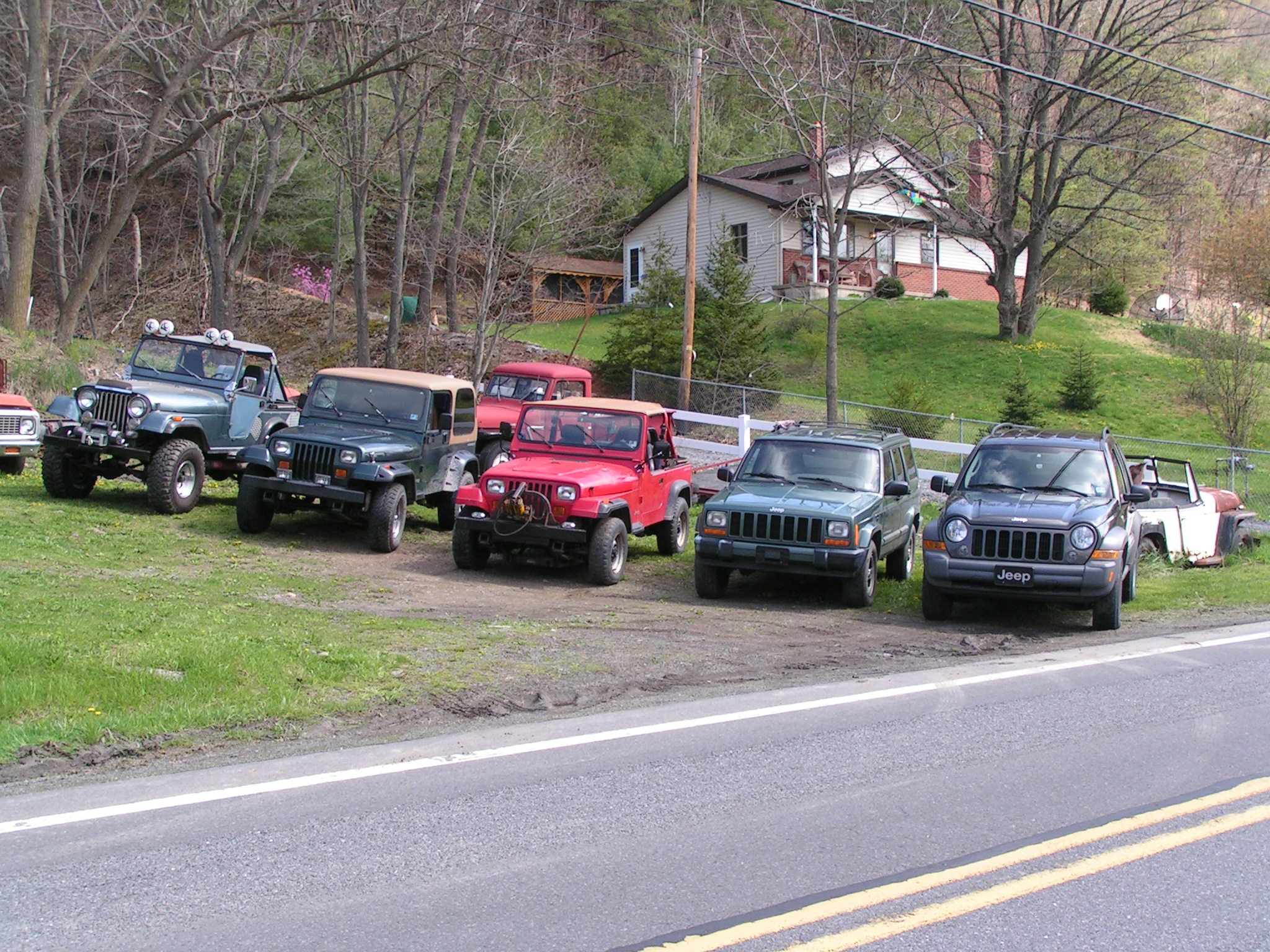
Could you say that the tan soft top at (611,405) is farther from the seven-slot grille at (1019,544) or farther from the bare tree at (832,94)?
the bare tree at (832,94)

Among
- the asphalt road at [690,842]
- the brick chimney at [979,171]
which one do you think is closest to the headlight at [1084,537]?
the asphalt road at [690,842]

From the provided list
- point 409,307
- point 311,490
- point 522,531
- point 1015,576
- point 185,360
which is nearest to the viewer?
point 1015,576

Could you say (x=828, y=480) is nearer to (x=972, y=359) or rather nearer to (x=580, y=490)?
(x=580, y=490)

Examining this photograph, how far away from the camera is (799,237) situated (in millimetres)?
42656

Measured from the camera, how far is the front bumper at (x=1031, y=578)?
10773mm

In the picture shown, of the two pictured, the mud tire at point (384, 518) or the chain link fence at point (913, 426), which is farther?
the chain link fence at point (913, 426)

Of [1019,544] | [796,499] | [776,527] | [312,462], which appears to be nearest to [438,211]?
[312,462]

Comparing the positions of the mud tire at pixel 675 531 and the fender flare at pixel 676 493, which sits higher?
the fender flare at pixel 676 493

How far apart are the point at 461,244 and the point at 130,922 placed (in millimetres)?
30787

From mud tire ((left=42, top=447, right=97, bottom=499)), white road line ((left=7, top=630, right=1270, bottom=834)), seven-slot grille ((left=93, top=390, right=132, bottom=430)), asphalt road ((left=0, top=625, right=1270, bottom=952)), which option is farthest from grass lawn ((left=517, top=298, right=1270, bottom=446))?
asphalt road ((left=0, top=625, right=1270, bottom=952))

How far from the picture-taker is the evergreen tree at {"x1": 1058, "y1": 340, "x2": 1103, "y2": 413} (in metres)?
31.5

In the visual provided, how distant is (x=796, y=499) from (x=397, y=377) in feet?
19.0

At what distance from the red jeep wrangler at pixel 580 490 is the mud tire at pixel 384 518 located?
2.66 ft

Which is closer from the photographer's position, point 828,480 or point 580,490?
point 580,490
